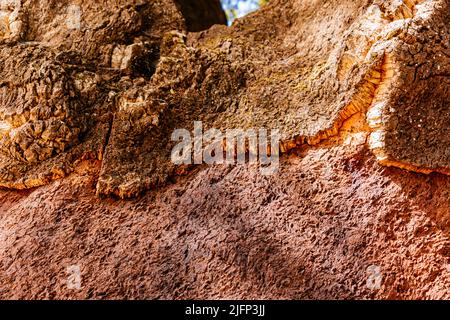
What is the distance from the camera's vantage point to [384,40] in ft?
7.02

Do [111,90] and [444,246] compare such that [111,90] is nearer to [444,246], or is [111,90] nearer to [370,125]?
[370,125]

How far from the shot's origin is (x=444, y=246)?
1.94 meters

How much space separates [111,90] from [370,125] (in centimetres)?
115

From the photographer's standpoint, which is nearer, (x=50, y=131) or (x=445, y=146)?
(x=445, y=146)

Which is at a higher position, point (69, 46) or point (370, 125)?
point (69, 46)

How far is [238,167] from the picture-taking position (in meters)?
2.25

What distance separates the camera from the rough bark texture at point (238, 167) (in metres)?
1.97

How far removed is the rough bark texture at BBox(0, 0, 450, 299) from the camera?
1967 mm
